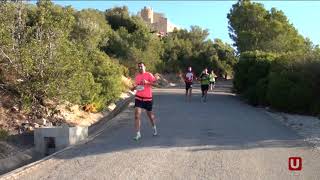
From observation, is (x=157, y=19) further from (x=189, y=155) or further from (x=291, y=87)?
(x=189, y=155)

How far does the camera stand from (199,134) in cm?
1338

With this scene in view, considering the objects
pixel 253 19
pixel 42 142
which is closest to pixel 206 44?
pixel 253 19

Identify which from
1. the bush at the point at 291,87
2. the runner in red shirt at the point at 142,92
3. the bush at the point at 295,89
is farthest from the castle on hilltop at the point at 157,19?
the runner in red shirt at the point at 142,92

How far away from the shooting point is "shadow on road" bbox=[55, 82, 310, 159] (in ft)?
37.8

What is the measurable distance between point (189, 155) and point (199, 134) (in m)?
2.95

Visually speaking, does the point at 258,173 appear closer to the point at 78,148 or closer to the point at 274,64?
the point at 78,148

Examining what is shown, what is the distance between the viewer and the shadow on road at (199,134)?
454 inches

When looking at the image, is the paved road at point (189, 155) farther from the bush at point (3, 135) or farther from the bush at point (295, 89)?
the bush at point (295, 89)

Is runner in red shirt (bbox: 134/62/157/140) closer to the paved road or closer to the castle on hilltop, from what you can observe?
the paved road

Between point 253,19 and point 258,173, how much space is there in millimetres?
45156

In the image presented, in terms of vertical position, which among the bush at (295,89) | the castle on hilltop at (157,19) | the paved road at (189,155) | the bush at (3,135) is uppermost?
the castle on hilltop at (157,19)

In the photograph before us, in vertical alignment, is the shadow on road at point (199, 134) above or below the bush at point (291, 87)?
below

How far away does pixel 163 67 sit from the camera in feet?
208

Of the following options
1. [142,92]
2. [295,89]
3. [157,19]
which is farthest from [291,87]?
[157,19]
